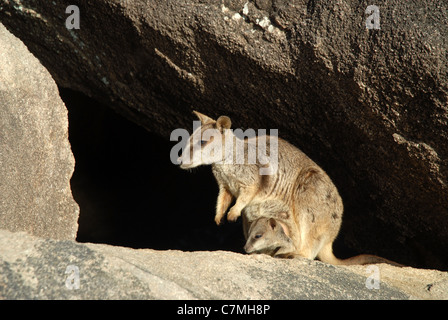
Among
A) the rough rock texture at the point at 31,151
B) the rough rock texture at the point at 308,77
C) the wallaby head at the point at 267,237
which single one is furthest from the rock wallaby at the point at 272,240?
the rough rock texture at the point at 31,151

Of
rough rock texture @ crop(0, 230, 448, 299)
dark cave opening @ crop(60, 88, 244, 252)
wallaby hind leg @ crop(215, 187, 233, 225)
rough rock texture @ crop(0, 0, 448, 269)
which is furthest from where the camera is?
dark cave opening @ crop(60, 88, 244, 252)

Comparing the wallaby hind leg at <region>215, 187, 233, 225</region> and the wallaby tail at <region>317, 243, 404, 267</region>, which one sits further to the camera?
the wallaby hind leg at <region>215, 187, 233, 225</region>

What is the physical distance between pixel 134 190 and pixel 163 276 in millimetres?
4191

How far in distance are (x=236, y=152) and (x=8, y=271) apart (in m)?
2.95

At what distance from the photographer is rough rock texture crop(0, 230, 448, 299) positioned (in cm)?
343

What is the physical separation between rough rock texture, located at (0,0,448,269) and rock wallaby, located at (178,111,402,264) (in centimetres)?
26

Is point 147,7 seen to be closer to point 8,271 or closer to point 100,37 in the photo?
point 100,37

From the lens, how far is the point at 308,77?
16.7 feet

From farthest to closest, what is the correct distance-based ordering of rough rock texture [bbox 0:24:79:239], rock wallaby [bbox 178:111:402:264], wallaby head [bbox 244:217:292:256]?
1. rock wallaby [bbox 178:111:402:264]
2. wallaby head [bbox 244:217:292:256]
3. rough rock texture [bbox 0:24:79:239]

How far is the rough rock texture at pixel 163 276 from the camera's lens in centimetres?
343

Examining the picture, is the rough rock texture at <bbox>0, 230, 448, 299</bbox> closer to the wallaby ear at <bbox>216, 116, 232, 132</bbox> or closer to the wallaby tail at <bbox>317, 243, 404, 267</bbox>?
the wallaby tail at <bbox>317, 243, 404, 267</bbox>

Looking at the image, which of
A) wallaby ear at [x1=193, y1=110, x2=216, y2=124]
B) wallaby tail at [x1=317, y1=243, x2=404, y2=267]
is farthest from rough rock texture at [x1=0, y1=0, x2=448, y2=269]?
wallaby tail at [x1=317, y1=243, x2=404, y2=267]
